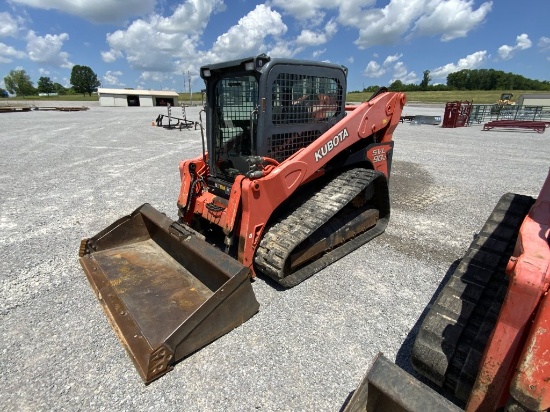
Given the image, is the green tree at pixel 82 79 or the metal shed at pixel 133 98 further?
the green tree at pixel 82 79

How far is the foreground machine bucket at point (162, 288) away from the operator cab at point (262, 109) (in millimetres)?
933

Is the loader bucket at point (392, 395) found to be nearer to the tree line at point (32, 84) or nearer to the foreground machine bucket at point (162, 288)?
the foreground machine bucket at point (162, 288)

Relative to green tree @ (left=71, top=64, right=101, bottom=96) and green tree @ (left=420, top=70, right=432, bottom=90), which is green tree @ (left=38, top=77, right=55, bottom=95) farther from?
green tree @ (left=420, top=70, right=432, bottom=90)

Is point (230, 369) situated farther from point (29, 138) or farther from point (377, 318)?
point (29, 138)

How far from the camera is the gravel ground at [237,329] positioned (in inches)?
91.5

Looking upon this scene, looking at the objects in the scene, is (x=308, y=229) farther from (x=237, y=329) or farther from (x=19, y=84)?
(x=19, y=84)

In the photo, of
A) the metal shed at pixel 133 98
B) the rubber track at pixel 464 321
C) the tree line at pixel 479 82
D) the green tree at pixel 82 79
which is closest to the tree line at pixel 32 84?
the green tree at pixel 82 79

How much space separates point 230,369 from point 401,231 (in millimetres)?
3480

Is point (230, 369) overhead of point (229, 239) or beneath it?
beneath

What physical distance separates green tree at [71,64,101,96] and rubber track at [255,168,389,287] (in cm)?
Answer: 13758

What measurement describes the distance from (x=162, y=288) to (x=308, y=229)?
158 cm

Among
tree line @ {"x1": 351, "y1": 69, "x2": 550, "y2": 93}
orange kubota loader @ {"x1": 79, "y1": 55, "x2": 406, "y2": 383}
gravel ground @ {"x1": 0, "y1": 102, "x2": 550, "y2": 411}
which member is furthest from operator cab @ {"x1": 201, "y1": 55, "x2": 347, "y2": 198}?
tree line @ {"x1": 351, "y1": 69, "x2": 550, "y2": 93}

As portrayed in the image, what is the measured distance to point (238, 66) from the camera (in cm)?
363

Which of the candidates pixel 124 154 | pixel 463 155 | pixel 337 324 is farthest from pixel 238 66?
pixel 463 155
